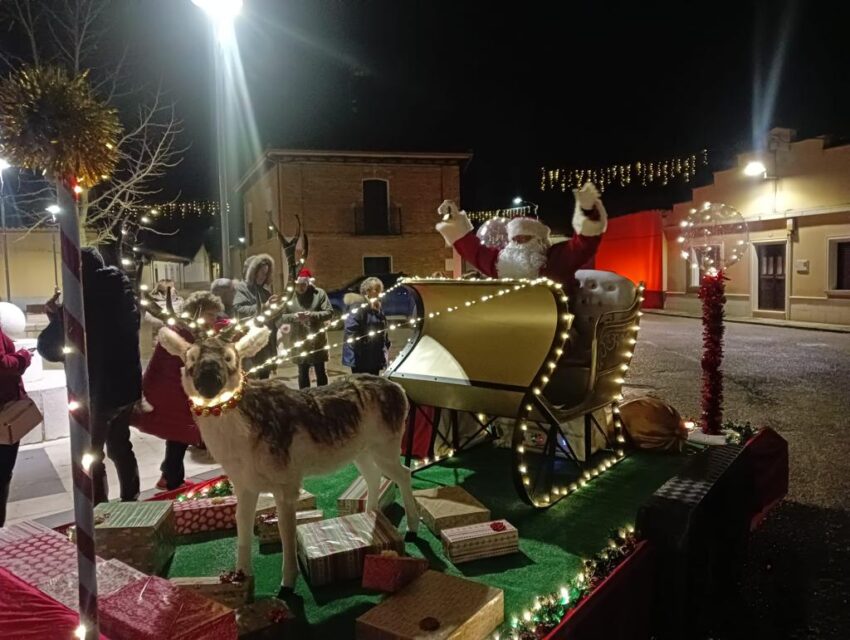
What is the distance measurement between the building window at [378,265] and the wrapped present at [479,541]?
2086 centimetres

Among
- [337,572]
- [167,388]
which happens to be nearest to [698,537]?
[337,572]

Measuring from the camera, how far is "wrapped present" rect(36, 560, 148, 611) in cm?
256

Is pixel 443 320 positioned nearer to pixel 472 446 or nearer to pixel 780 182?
pixel 472 446

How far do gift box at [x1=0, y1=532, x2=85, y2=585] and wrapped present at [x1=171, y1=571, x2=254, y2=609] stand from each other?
51 centimetres

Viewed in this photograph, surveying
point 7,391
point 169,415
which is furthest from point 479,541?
point 7,391

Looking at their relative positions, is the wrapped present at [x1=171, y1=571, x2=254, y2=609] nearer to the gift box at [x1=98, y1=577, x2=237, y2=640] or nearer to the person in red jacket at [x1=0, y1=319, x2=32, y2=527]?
the gift box at [x1=98, y1=577, x2=237, y2=640]

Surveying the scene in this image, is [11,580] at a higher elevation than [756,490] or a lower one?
higher

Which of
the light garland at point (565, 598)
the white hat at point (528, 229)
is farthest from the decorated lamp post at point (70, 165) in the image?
the white hat at point (528, 229)

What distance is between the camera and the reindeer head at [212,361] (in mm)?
2914

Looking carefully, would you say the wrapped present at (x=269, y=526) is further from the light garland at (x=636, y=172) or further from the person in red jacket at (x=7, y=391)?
the light garland at (x=636, y=172)

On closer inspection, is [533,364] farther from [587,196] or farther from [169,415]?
[169,415]

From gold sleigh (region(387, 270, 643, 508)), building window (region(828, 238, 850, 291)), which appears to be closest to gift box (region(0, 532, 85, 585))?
gold sleigh (region(387, 270, 643, 508))

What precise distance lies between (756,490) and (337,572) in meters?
3.27

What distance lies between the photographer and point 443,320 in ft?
17.9
